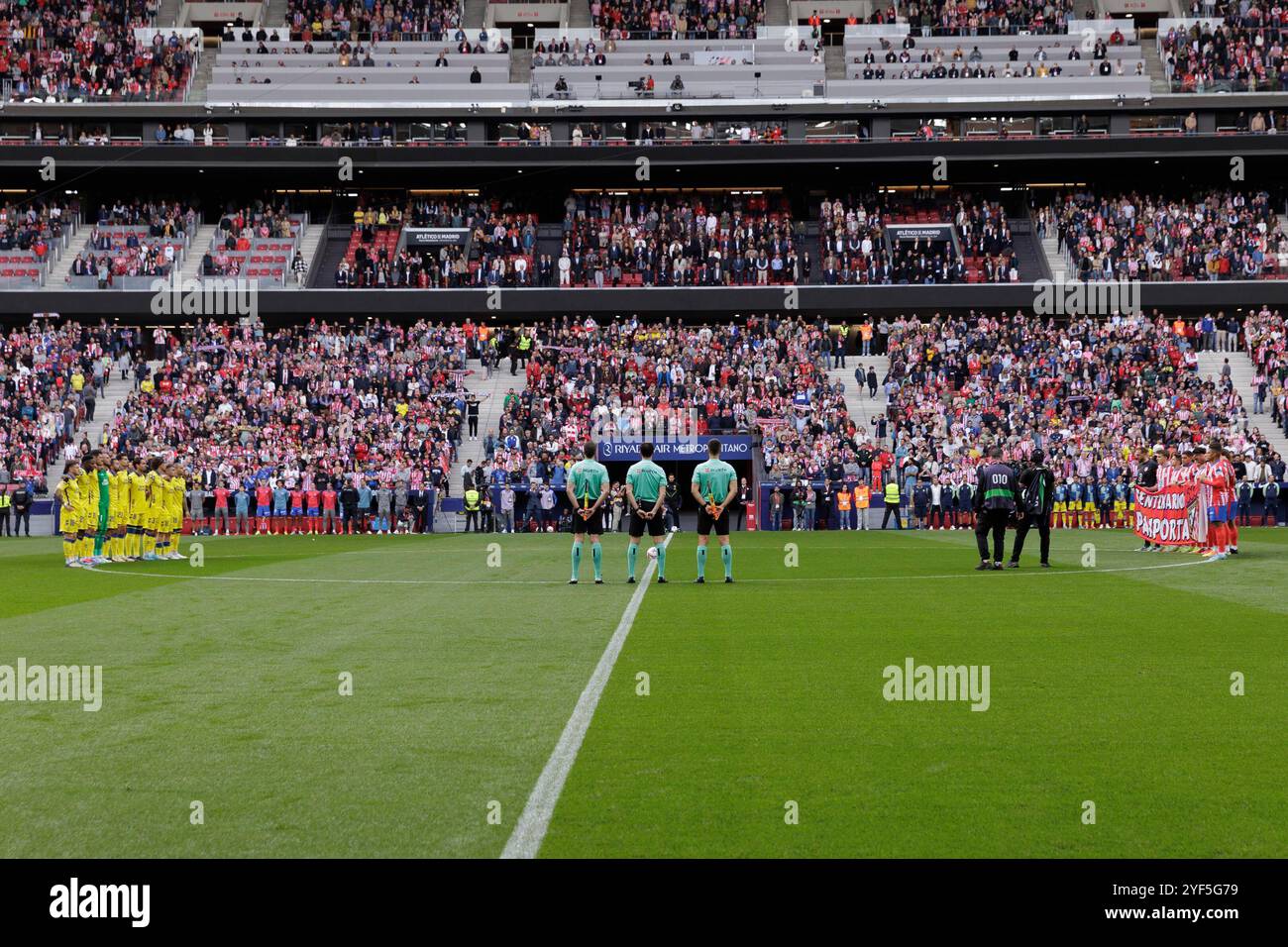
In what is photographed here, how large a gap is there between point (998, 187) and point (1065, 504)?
28.3 meters

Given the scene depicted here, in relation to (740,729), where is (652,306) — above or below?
above

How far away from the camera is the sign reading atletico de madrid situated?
1158 inches

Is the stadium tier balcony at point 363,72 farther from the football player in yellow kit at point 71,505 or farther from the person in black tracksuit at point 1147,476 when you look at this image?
the football player in yellow kit at point 71,505

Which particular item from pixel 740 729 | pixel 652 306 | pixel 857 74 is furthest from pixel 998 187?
pixel 740 729

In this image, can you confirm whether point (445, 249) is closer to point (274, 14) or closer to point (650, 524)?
point (274, 14)

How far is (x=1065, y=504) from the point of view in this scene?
45.5 meters

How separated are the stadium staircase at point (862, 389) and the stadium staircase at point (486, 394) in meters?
13.0

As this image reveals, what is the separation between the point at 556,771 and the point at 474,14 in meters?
74.9

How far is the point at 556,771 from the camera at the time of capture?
26.7 ft

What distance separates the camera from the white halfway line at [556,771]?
657cm

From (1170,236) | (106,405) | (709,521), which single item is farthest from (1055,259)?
(709,521)

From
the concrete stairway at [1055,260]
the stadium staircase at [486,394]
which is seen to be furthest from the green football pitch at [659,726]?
the concrete stairway at [1055,260]

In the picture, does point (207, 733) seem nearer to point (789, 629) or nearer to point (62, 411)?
point (789, 629)

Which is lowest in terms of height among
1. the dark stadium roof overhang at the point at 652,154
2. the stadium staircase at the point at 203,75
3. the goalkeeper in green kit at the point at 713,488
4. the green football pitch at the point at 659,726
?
the green football pitch at the point at 659,726
